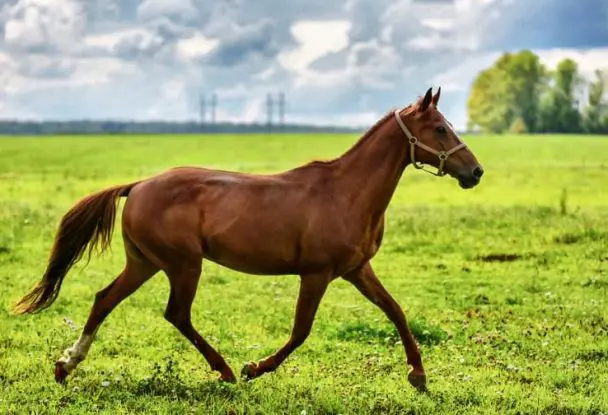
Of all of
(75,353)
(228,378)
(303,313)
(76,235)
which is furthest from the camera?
(76,235)

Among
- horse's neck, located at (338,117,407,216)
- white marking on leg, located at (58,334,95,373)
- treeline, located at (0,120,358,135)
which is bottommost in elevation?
treeline, located at (0,120,358,135)

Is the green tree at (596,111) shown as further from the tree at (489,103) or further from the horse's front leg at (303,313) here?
the horse's front leg at (303,313)

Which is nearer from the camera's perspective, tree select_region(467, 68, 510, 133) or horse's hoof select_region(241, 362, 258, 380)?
horse's hoof select_region(241, 362, 258, 380)

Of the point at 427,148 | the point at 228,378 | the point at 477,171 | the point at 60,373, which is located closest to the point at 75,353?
the point at 60,373

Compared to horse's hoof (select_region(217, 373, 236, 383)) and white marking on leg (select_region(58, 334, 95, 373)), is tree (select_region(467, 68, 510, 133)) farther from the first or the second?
white marking on leg (select_region(58, 334, 95, 373))

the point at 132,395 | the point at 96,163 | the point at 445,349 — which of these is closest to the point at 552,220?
the point at 445,349

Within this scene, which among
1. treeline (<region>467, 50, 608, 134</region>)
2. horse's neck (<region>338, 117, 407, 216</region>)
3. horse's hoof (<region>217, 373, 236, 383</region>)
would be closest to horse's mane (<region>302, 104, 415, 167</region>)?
horse's neck (<region>338, 117, 407, 216</region>)

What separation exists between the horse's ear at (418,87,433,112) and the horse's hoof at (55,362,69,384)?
3.99 m

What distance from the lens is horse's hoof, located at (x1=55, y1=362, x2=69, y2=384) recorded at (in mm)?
8172

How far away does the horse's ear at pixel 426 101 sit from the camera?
7.79 meters

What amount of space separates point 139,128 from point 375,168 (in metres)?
101

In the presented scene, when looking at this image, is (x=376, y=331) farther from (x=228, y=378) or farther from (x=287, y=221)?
(x=287, y=221)

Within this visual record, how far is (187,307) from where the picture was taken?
8.09 metres

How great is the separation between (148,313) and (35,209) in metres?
13.7
